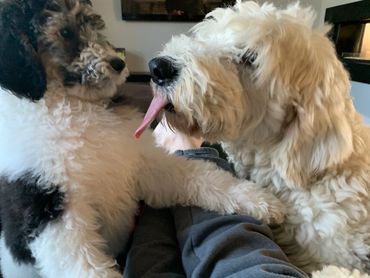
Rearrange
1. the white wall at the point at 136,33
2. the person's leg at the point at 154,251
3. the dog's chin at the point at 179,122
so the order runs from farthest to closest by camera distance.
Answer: the white wall at the point at 136,33, the dog's chin at the point at 179,122, the person's leg at the point at 154,251

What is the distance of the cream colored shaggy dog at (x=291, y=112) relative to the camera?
94 centimetres

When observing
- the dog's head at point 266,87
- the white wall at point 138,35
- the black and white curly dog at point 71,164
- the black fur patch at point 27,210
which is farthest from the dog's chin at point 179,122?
the white wall at point 138,35

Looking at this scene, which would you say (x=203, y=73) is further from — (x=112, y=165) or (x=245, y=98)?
(x=112, y=165)

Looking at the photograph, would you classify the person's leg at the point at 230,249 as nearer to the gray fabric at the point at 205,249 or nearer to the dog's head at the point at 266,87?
the gray fabric at the point at 205,249

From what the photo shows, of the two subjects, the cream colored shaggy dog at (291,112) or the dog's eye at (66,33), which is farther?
the dog's eye at (66,33)

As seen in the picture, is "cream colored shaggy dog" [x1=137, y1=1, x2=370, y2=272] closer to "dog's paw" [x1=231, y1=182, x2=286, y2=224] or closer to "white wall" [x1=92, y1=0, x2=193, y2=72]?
"dog's paw" [x1=231, y1=182, x2=286, y2=224]

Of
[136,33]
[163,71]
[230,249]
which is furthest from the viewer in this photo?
[136,33]

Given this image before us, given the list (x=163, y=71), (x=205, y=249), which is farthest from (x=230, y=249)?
(x=163, y=71)

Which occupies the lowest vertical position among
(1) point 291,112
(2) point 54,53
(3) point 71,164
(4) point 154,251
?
(4) point 154,251

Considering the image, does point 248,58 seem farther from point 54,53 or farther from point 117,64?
point 54,53

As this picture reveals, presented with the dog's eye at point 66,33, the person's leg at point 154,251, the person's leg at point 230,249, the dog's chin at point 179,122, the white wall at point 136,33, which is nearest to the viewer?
the person's leg at point 230,249

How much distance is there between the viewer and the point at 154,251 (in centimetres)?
93

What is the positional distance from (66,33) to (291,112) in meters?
0.64

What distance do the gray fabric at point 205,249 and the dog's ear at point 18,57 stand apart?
1.48 ft
